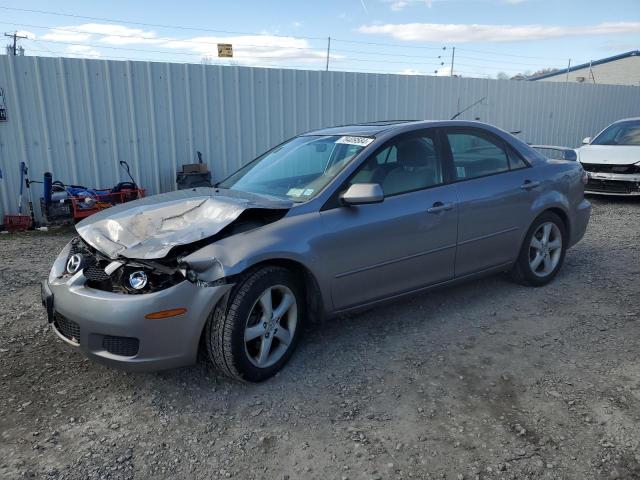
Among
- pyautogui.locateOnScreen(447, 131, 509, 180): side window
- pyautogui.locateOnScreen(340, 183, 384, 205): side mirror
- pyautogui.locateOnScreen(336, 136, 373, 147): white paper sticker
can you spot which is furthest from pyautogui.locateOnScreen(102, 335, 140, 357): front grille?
pyautogui.locateOnScreen(447, 131, 509, 180): side window

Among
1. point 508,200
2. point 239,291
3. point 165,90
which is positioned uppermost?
point 165,90

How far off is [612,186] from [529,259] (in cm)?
581

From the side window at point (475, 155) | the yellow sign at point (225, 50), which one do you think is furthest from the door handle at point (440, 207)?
the yellow sign at point (225, 50)

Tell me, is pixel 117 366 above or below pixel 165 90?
below

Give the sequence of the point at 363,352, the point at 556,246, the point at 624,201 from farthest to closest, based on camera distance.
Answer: the point at 624,201
the point at 556,246
the point at 363,352

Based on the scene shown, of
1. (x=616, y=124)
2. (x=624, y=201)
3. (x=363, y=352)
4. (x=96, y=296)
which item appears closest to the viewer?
(x=96, y=296)

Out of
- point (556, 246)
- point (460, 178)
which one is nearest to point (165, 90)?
point (460, 178)

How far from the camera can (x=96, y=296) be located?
A: 2.90 m

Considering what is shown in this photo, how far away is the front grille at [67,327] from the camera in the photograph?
3.02 metres

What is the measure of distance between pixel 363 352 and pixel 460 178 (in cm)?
163

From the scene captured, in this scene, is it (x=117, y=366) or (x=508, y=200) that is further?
(x=508, y=200)

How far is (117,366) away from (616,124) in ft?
36.6

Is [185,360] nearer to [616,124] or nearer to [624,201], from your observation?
[624,201]

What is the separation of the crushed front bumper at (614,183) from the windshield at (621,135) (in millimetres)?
1192
